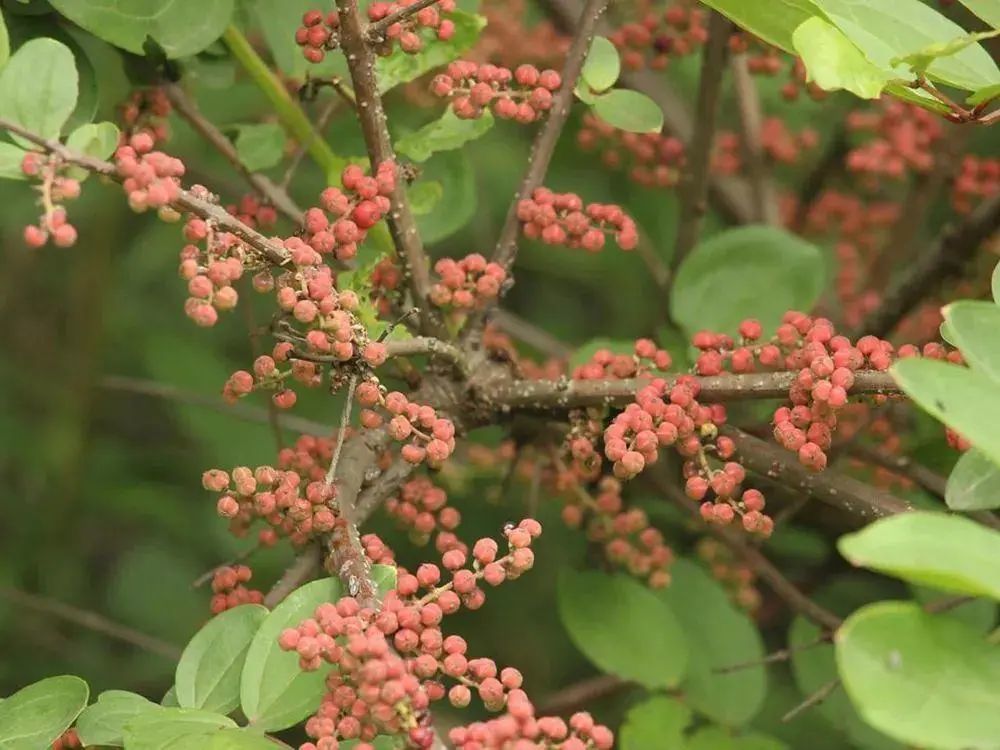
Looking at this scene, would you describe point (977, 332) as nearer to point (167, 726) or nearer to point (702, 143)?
point (167, 726)

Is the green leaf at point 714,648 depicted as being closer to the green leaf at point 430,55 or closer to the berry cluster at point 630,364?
the berry cluster at point 630,364

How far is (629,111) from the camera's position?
0.98 m

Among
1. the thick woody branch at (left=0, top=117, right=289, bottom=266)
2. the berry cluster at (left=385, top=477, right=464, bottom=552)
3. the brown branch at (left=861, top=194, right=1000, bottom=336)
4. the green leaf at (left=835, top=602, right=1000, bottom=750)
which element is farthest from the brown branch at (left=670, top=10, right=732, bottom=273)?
the green leaf at (left=835, top=602, right=1000, bottom=750)

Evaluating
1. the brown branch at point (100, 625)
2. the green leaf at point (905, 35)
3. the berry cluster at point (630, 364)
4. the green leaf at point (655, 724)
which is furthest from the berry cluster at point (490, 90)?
the brown branch at point (100, 625)

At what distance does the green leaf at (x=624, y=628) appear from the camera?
121 cm

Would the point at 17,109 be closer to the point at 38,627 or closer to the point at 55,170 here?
the point at 55,170

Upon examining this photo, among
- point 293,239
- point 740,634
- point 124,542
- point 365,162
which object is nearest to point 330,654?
point 293,239

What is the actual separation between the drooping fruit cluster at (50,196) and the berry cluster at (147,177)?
0.03 metres

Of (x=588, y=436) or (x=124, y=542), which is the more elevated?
(x=588, y=436)

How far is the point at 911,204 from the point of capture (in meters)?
1.67

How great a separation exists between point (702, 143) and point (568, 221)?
41cm

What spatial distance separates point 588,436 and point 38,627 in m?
1.06

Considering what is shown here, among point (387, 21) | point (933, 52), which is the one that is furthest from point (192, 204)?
point (933, 52)

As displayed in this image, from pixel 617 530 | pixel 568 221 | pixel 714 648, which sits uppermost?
pixel 568 221
